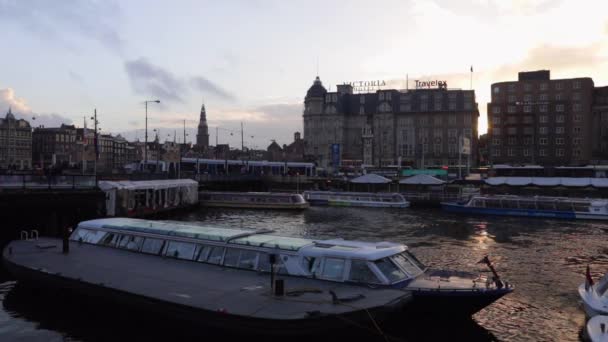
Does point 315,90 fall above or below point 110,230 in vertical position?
above

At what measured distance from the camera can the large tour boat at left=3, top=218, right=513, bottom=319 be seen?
19.3 metres

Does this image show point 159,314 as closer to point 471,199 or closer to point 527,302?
point 527,302

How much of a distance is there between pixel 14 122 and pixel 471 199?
571 ft

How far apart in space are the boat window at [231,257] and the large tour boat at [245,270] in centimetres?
5

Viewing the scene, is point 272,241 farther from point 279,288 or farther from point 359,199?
point 359,199

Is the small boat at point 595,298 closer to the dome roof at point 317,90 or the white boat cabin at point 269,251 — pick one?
the white boat cabin at point 269,251

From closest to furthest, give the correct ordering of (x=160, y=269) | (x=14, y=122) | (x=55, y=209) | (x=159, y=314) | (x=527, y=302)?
(x=159, y=314) → (x=160, y=269) → (x=527, y=302) → (x=55, y=209) → (x=14, y=122)

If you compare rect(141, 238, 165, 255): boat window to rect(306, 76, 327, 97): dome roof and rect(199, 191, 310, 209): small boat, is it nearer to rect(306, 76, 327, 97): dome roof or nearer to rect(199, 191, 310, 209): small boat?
rect(199, 191, 310, 209): small boat

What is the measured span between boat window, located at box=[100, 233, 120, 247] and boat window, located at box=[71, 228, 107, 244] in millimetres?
423

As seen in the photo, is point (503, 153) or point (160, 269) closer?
point (160, 269)

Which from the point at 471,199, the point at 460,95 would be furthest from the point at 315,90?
the point at 471,199

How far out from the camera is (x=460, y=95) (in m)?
148

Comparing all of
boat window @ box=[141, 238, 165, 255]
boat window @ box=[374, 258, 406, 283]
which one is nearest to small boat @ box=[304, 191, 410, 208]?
boat window @ box=[141, 238, 165, 255]

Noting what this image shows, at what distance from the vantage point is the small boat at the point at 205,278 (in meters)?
16.5
